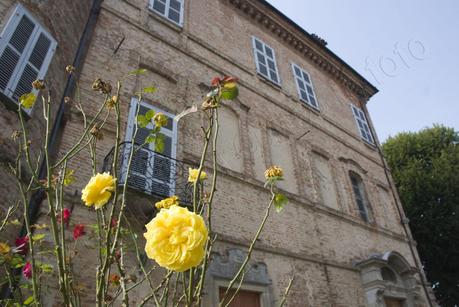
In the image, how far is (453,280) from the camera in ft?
49.8

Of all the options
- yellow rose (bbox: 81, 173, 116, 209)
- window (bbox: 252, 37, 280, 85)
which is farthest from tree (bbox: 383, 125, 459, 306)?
yellow rose (bbox: 81, 173, 116, 209)

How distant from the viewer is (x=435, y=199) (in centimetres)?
1638

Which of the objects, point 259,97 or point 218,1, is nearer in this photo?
point 259,97

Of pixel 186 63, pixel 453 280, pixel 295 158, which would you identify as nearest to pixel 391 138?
pixel 453 280

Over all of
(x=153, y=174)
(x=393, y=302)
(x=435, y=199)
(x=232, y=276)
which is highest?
(x=435, y=199)

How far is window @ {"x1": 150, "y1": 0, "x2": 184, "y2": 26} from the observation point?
32.9ft

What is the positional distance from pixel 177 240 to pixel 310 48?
48.9ft

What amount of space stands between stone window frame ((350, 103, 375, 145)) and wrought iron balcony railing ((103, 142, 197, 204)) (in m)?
10.9

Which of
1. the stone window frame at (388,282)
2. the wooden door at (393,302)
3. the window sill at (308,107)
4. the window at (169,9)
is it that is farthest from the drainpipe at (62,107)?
the wooden door at (393,302)

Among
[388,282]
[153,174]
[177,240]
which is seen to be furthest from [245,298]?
[177,240]

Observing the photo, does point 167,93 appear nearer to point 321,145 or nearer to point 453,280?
point 321,145

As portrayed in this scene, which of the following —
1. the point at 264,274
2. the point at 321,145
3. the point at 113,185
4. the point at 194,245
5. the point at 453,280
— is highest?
the point at 321,145

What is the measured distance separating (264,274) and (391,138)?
16617mm

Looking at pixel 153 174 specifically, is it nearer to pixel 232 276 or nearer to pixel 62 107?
pixel 62 107
